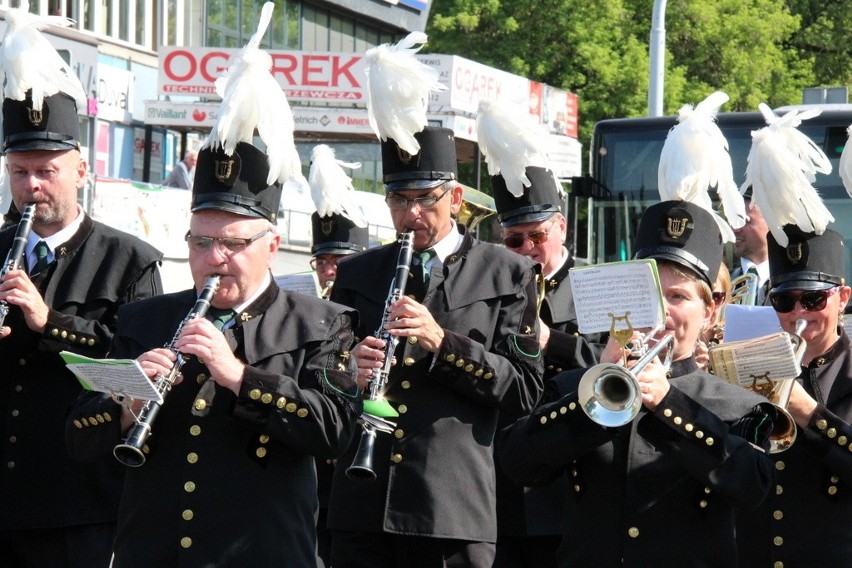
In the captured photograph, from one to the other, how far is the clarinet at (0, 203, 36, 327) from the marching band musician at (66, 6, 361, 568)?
0.91m

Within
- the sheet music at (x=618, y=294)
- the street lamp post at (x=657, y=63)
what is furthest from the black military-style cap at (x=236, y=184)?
the street lamp post at (x=657, y=63)

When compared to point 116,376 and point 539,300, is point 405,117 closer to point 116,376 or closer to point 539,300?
point 539,300

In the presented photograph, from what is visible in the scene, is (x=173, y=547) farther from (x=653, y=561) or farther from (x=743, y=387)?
(x=743, y=387)

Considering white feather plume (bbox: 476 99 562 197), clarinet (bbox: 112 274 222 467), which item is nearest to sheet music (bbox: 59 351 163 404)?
clarinet (bbox: 112 274 222 467)

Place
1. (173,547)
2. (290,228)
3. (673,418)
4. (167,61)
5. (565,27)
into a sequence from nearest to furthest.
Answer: (673,418) → (173,547) → (290,228) → (167,61) → (565,27)

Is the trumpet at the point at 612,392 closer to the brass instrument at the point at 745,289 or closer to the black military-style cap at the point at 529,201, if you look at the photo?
the black military-style cap at the point at 529,201

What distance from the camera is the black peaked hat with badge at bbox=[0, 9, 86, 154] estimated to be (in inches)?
260

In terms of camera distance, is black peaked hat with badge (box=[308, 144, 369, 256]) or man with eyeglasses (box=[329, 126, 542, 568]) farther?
black peaked hat with badge (box=[308, 144, 369, 256])

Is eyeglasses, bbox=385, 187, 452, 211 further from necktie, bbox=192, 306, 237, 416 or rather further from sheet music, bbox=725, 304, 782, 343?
necktie, bbox=192, 306, 237, 416

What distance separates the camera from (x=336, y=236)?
10031 mm

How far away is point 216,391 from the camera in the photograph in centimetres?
521

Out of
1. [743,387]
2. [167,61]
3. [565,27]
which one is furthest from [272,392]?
[565,27]

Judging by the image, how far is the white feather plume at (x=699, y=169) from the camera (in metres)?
5.39

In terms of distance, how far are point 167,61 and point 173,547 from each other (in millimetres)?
28548
